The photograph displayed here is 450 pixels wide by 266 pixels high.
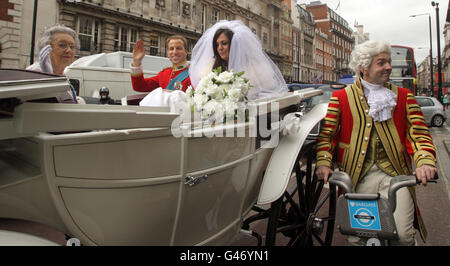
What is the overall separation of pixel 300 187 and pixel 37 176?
1979 millimetres

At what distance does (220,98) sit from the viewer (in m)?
1.88

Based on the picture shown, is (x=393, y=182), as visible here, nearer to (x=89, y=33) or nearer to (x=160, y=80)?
(x=160, y=80)

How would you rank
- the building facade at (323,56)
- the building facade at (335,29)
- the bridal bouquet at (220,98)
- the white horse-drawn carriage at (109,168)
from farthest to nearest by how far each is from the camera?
the building facade at (335,29)
the building facade at (323,56)
the bridal bouquet at (220,98)
the white horse-drawn carriage at (109,168)

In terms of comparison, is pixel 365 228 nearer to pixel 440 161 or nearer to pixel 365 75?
pixel 365 75

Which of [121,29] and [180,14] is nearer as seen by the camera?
[121,29]

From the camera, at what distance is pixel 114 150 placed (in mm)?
1259

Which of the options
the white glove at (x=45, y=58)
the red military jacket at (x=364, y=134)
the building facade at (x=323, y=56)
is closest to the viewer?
the red military jacket at (x=364, y=134)

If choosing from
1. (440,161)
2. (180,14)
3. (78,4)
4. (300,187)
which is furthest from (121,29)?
(300,187)

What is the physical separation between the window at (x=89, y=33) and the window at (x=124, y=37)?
141 centimetres

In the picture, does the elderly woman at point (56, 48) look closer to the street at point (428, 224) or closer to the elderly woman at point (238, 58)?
the elderly woman at point (238, 58)

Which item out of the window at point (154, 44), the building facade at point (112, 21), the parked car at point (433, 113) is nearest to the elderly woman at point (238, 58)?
the building facade at point (112, 21)

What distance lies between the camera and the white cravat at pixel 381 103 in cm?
220

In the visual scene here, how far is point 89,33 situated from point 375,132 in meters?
23.3
